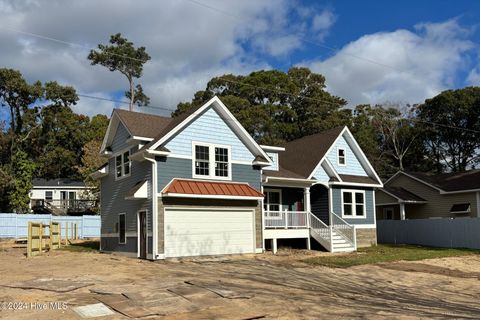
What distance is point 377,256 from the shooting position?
24000 millimetres

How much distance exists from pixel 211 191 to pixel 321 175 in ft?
28.1

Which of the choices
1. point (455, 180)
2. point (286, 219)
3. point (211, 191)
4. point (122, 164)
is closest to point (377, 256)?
point (286, 219)

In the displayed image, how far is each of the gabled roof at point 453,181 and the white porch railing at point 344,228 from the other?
1133cm

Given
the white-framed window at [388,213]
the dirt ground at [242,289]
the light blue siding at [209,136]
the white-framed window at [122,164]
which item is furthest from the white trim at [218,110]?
the white-framed window at [388,213]

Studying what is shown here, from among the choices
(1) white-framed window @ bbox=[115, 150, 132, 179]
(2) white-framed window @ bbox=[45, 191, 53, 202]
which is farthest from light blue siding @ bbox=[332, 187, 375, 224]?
(2) white-framed window @ bbox=[45, 191, 53, 202]

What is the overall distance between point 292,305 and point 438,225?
2219cm

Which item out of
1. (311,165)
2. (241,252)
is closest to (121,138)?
(241,252)

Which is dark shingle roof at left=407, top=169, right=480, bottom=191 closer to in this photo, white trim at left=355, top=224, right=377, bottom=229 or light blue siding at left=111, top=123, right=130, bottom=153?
white trim at left=355, top=224, right=377, bottom=229

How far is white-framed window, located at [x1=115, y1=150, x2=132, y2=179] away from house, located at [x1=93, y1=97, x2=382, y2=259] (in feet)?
0.16

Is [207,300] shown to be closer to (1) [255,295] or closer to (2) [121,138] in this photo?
(1) [255,295]

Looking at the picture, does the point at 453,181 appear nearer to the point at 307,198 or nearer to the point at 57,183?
the point at 307,198

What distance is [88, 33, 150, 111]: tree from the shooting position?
60875 mm

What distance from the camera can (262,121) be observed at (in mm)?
53062

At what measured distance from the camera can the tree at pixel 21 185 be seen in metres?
47.2
